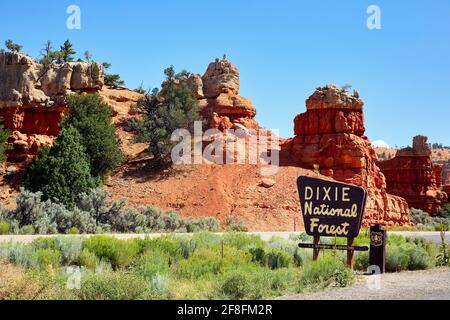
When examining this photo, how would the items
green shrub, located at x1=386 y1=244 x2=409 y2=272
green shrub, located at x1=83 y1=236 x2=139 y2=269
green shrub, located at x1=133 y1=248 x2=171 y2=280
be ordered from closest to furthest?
green shrub, located at x1=133 y1=248 x2=171 y2=280, green shrub, located at x1=83 y1=236 x2=139 y2=269, green shrub, located at x1=386 y1=244 x2=409 y2=272

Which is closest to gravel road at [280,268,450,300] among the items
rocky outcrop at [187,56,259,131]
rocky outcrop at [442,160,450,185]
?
rocky outcrop at [187,56,259,131]

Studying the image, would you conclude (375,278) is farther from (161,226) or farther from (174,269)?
(161,226)

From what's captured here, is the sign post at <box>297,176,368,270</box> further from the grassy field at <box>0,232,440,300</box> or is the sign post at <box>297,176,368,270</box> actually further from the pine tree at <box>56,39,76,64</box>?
the pine tree at <box>56,39,76,64</box>

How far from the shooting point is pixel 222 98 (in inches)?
2085

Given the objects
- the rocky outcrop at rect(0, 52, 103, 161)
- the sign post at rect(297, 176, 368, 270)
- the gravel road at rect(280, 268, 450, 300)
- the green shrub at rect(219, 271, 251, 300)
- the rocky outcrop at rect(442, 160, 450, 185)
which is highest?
the rocky outcrop at rect(0, 52, 103, 161)

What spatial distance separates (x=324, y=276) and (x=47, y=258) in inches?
283

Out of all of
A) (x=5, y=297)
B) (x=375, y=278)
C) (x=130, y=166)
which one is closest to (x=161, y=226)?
(x=130, y=166)

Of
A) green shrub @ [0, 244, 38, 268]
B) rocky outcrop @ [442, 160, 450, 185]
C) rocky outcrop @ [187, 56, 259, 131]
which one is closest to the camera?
green shrub @ [0, 244, 38, 268]

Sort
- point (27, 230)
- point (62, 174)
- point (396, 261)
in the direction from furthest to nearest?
1. point (62, 174)
2. point (27, 230)
3. point (396, 261)

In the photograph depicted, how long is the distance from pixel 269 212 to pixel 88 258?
26498mm

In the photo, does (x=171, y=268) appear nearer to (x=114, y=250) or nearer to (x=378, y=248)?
(x=114, y=250)

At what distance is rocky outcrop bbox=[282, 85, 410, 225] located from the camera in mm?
46406

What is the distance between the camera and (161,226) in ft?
109

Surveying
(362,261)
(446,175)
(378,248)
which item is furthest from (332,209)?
(446,175)
